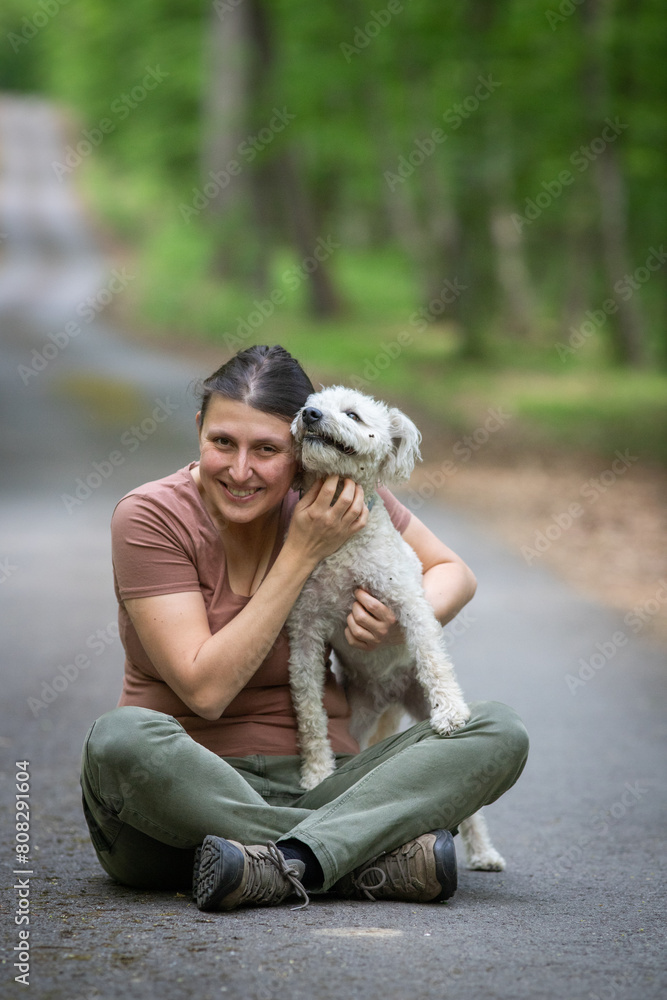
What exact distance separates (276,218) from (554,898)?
25.2m

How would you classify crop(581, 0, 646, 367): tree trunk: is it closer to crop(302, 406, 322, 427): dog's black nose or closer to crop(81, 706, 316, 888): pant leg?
crop(302, 406, 322, 427): dog's black nose

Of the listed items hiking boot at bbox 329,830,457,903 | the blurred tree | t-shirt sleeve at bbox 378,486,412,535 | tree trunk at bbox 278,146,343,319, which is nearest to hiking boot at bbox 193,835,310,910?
hiking boot at bbox 329,830,457,903

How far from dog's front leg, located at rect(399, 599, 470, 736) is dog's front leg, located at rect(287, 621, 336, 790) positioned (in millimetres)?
308

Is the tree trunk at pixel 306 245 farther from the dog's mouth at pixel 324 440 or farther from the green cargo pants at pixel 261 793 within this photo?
the green cargo pants at pixel 261 793

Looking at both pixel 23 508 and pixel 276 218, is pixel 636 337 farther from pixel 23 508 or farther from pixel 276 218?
pixel 23 508

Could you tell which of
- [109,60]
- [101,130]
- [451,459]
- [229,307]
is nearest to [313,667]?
[451,459]

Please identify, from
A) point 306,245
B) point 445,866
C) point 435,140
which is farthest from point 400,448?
point 306,245

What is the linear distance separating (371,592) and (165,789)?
0.96m

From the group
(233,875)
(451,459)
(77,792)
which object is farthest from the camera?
(451,459)

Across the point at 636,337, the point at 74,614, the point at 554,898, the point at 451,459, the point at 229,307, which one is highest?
the point at 229,307

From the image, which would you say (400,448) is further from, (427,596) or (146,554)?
(146,554)

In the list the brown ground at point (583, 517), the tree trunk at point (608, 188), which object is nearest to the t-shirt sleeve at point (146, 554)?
the brown ground at point (583, 517)

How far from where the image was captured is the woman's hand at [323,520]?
11.2 ft

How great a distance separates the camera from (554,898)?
341cm
